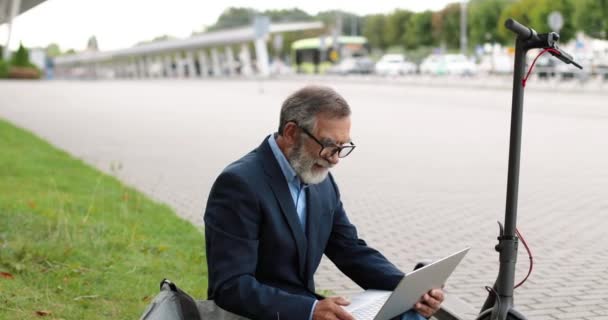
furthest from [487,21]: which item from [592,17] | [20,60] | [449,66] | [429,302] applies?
[429,302]

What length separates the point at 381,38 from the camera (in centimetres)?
10856

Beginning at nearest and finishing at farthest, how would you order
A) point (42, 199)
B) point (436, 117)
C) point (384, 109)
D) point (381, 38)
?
point (42, 199) < point (436, 117) < point (384, 109) < point (381, 38)

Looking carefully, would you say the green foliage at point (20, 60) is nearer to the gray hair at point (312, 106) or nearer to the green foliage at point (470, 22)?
the green foliage at point (470, 22)

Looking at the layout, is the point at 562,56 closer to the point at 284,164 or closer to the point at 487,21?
the point at 284,164

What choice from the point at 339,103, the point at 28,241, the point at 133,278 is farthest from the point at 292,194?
the point at 28,241

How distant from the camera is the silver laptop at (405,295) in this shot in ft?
10.7

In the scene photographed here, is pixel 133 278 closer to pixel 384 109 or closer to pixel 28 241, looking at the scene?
pixel 28 241

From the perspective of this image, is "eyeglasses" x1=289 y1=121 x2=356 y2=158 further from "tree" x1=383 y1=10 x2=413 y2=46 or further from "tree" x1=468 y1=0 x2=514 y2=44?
"tree" x1=383 y1=10 x2=413 y2=46

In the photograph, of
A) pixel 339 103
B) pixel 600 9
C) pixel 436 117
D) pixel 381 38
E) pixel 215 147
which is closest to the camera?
pixel 339 103

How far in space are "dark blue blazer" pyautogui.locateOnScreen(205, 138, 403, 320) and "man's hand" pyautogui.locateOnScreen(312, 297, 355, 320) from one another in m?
0.03

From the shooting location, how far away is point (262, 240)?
3434 mm

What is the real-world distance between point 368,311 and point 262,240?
46 centimetres

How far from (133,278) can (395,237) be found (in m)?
2.79

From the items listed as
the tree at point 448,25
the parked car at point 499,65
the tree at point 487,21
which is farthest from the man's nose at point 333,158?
the tree at point 448,25
